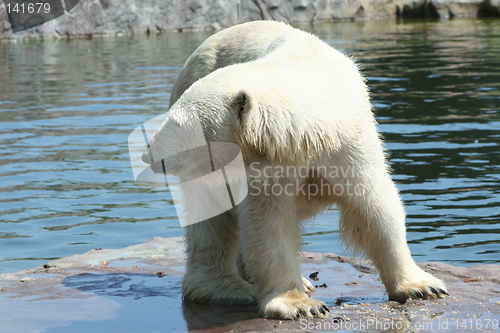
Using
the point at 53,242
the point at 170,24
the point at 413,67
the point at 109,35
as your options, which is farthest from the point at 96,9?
the point at 53,242

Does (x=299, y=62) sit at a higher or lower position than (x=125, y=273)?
higher

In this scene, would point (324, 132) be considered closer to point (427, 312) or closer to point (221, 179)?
point (221, 179)

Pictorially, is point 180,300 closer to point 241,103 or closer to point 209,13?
point 241,103

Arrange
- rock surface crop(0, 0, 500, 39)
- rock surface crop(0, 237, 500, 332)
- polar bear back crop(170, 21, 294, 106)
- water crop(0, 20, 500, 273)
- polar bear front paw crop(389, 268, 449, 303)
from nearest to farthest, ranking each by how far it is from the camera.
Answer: rock surface crop(0, 237, 500, 332) < polar bear front paw crop(389, 268, 449, 303) < polar bear back crop(170, 21, 294, 106) < water crop(0, 20, 500, 273) < rock surface crop(0, 0, 500, 39)

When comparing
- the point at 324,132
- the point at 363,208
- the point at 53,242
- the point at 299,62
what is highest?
the point at 299,62

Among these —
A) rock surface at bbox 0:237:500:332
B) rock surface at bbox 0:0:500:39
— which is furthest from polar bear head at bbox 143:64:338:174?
rock surface at bbox 0:0:500:39

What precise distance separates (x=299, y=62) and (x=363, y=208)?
742 millimetres

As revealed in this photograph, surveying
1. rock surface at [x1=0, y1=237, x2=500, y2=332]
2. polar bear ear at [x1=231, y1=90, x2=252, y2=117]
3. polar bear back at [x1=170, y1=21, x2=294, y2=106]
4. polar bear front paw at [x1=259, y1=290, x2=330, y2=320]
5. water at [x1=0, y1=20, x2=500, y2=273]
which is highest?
polar bear back at [x1=170, y1=21, x2=294, y2=106]

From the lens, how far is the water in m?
5.73

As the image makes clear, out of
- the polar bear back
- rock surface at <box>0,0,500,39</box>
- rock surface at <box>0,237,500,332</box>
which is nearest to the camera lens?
rock surface at <box>0,237,500,332</box>

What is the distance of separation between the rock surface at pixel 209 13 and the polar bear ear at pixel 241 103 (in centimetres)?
2104

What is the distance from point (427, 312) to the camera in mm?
3396

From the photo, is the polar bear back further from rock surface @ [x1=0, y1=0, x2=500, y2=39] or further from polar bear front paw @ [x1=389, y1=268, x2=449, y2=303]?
rock surface @ [x1=0, y1=0, x2=500, y2=39]

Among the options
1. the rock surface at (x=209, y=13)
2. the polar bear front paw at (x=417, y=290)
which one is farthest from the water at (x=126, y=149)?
the rock surface at (x=209, y=13)
